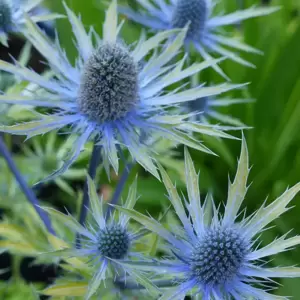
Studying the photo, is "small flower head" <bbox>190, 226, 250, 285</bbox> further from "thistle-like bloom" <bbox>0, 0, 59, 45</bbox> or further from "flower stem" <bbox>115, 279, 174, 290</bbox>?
"thistle-like bloom" <bbox>0, 0, 59, 45</bbox>

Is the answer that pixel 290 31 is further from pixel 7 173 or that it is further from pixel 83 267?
pixel 83 267

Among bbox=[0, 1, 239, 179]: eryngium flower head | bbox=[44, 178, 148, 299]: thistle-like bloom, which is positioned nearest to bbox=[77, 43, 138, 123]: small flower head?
bbox=[0, 1, 239, 179]: eryngium flower head

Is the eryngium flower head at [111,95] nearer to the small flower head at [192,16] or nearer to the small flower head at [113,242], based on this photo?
the small flower head at [113,242]

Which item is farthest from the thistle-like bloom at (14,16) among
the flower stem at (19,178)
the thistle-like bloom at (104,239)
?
the thistle-like bloom at (104,239)

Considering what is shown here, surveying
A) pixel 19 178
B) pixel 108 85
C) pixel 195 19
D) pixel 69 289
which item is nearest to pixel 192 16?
pixel 195 19

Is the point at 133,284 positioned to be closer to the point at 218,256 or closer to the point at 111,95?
the point at 218,256

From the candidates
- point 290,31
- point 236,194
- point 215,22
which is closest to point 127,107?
point 236,194
